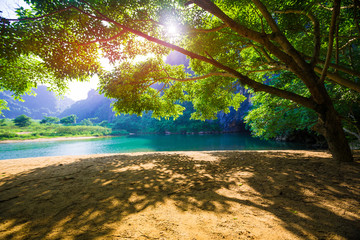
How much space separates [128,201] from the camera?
238 centimetres

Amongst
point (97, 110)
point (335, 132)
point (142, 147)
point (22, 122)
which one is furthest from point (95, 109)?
point (335, 132)

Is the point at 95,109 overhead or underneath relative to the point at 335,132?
overhead

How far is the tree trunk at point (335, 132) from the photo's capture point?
4066 millimetres

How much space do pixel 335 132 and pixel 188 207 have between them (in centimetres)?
485

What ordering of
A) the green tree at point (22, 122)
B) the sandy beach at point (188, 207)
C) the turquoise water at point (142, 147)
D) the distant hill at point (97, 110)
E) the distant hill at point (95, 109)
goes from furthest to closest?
the distant hill at point (95, 109) → the green tree at point (22, 122) → the distant hill at point (97, 110) → the turquoise water at point (142, 147) → the sandy beach at point (188, 207)

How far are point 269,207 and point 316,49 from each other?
15.6 feet

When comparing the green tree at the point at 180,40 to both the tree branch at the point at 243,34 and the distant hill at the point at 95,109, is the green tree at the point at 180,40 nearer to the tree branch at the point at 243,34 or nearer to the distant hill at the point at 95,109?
the tree branch at the point at 243,34

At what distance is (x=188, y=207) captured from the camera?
218 cm

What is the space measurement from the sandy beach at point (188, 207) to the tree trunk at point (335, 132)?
0.74m

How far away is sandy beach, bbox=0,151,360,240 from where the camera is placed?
1628 mm

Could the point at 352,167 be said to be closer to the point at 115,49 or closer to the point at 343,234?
the point at 343,234

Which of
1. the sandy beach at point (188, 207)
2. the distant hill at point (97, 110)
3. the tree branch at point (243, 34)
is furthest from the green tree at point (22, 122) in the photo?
the tree branch at point (243, 34)

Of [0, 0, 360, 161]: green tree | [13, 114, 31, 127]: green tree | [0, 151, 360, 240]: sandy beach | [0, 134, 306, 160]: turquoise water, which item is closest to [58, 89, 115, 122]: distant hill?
[13, 114, 31, 127]: green tree

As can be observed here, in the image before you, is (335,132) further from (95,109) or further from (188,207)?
(95,109)
